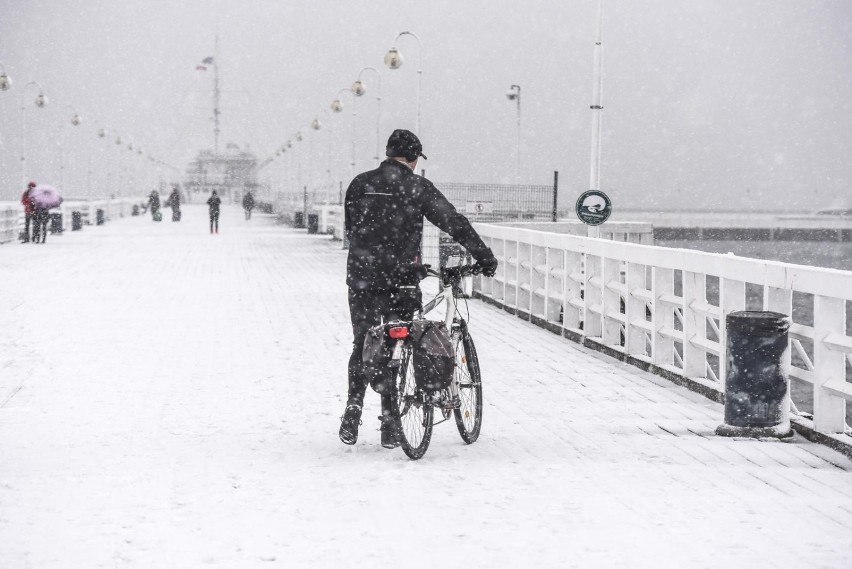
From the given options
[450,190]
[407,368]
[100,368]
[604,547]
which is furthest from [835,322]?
[450,190]

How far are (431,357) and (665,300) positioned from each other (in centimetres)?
475

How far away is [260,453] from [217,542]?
2051 mm

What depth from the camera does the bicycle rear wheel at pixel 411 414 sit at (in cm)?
707

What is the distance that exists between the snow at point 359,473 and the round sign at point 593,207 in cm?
390

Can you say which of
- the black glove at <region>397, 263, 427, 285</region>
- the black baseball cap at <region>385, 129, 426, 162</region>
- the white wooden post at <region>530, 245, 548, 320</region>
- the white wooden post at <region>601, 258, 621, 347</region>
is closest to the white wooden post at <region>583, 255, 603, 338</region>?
the white wooden post at <region>601, 258, 621, 347</region>

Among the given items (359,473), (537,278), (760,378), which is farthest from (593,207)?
(359,473)

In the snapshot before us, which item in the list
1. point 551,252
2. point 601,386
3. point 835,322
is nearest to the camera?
point 835,322

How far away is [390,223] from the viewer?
7.13 m

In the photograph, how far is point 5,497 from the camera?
6266mm

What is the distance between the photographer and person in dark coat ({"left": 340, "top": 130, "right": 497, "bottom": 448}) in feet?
23.3

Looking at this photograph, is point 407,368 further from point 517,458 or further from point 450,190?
point 450,190

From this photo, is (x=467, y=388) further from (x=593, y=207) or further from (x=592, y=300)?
(x=593, y=207)

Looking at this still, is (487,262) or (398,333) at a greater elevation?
(487,262)

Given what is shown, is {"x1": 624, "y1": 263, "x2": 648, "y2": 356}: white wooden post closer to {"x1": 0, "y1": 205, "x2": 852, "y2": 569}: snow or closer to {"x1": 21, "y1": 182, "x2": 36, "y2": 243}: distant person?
{"x1": 0, "y1": 205, "x2": 852, "y2": 569}: snow
